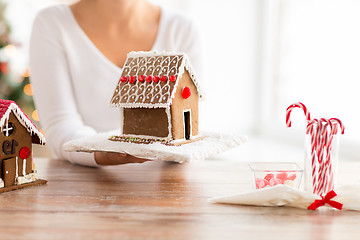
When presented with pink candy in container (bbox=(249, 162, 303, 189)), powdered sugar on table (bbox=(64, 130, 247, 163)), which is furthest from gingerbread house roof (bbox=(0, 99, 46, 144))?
pink candy in container (bbox=(249, 162, 303, 189))

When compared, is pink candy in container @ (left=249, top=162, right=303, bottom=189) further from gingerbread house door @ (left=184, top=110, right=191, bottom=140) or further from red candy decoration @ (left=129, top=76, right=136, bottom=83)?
red candy decoration @ (left=129, top=76, right=136, bottom=83)

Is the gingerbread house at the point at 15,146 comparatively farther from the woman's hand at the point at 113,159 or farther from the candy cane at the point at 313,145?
the candy cane at the point at 313,145

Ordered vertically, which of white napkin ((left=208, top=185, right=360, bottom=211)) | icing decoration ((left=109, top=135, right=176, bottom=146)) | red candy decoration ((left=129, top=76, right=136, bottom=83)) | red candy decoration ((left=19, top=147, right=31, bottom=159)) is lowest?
white napkin ((left=208, top=185, right=360, bottom=211))

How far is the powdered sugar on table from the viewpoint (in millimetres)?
1092

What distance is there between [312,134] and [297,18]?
7.00 feet

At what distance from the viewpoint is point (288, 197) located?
3.26 feet

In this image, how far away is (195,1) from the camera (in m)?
3.23

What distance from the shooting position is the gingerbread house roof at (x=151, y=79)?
1.20 meters

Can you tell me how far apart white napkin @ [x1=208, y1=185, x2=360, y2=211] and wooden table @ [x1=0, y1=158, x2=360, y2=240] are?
0.02m

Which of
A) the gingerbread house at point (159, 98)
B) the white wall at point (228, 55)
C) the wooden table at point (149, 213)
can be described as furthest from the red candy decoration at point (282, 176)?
the white wall at point (228, 55)

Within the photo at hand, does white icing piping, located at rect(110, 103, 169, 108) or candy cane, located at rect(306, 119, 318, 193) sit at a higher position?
white icing piping, located at rect(110, 103, 169, 108)

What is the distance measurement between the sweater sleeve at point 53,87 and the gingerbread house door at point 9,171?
1.32ft

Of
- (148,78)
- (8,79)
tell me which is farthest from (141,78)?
(8,79)

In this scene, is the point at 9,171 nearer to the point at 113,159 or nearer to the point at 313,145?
the point at 113,159
